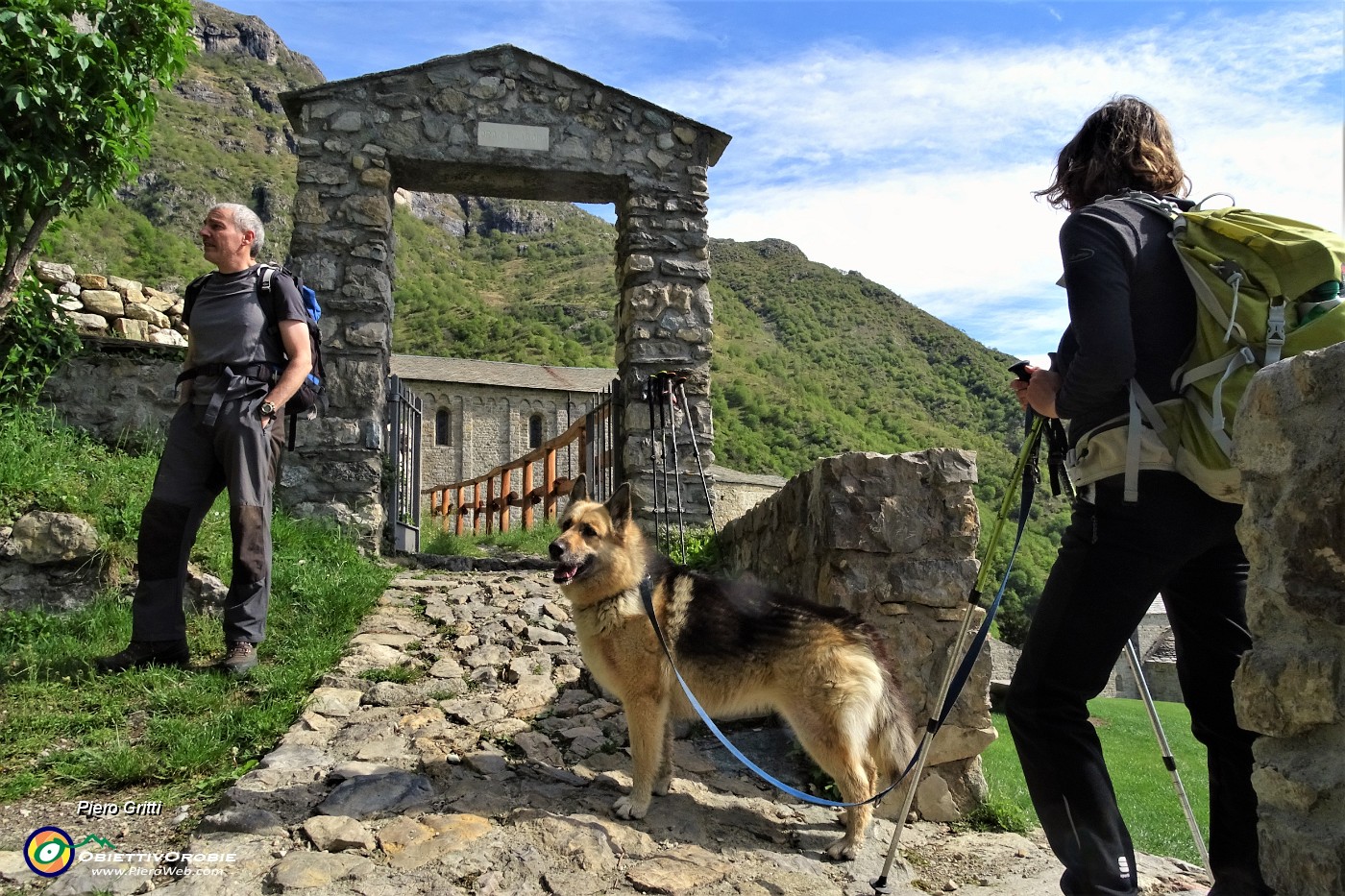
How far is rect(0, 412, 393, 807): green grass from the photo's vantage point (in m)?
3.57

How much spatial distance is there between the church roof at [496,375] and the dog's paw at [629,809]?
52596 mm

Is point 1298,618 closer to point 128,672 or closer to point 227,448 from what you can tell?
point 227,448

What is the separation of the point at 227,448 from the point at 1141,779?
15787mm

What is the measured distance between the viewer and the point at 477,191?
9242 mm

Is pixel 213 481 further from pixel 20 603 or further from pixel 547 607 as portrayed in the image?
pixel 547 607

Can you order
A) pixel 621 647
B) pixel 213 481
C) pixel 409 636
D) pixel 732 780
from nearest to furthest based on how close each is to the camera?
pixel 621 647, pixel 732 780, pixel 213 481, pixel 409 636

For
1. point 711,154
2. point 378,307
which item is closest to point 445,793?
point 378,307

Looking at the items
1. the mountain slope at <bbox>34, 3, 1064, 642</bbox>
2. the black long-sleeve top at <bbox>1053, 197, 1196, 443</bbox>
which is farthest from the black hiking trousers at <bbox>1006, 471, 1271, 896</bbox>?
the mountain slope at <bbox>34, 3, 1064, 642</bbox>

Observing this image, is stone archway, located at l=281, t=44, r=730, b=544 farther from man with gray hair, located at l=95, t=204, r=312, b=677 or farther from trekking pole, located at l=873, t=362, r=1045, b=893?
trekking pole, located at l=873, t=362, r=1045, b=893

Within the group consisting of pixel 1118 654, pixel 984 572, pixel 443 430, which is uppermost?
pixel 443 430

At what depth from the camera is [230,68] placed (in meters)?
110

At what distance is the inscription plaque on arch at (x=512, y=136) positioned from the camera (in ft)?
28.1

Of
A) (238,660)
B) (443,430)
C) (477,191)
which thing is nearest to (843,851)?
(238,660)

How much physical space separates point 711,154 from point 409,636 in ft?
19.8
